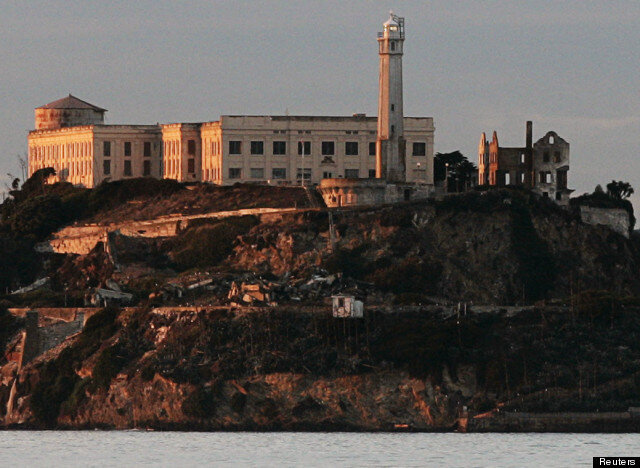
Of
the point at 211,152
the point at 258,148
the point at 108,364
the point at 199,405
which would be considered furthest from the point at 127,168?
the point at 199,405

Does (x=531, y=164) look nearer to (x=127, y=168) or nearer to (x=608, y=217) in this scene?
(x=608, y=217)

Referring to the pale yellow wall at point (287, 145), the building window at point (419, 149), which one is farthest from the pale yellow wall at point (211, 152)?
the building window at point (419, 149)

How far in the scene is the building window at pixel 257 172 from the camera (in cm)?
17038

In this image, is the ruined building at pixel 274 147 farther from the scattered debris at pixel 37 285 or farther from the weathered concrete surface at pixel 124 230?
the scattered debris at pixel 37 285

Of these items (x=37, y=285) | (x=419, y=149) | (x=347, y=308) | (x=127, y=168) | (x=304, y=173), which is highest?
(x=419, y=149)

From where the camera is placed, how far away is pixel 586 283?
152 meters

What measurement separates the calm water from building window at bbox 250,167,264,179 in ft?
150

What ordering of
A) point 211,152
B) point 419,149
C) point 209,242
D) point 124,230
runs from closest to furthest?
point 209,242 → point 124,230 → point 419,149 → point 211,152

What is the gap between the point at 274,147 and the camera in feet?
561

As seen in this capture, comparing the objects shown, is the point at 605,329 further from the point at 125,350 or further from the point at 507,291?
the point at 125,350

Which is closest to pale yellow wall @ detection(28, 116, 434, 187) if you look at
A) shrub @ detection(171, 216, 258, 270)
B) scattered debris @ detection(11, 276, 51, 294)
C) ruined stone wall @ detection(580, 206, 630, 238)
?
shrub @ detection(171, 216, 258, 270)

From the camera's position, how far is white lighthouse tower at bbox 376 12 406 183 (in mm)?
155250

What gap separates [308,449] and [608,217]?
54723mm

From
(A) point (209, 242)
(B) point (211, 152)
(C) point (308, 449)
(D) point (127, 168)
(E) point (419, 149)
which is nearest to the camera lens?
(C) point (308, 449)
